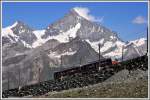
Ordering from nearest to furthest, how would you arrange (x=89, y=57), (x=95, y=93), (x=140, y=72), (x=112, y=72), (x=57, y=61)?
(x=95, y=93)
(x=140, y=72)
(x=112, y=72)
(x=89, y=57)
(x=57, y=61)

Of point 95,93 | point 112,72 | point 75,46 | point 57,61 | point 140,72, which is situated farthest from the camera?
point 75,46

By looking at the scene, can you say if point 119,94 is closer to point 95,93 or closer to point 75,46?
point 95,93

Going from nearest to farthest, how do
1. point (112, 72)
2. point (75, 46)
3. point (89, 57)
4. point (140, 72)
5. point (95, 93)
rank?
point (95, 93) → point (140, 72) → point (112, 72) → point (89, 57) → point (75, 46)

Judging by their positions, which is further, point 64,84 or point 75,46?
point 75,46

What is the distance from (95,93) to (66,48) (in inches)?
6924

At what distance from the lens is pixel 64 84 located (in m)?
22.0

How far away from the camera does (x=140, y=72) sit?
18.9m

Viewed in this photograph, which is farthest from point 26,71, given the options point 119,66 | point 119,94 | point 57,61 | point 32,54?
point 119,94

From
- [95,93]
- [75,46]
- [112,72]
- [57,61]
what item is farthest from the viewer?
[75,46]

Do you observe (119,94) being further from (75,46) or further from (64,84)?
(75,46)

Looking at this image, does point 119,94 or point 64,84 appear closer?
point 119,94

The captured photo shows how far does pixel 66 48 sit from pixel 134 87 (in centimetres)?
17614

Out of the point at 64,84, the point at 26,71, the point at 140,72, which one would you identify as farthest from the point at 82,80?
the point at 26,71

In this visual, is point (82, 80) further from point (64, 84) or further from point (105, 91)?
point (105, 91)
